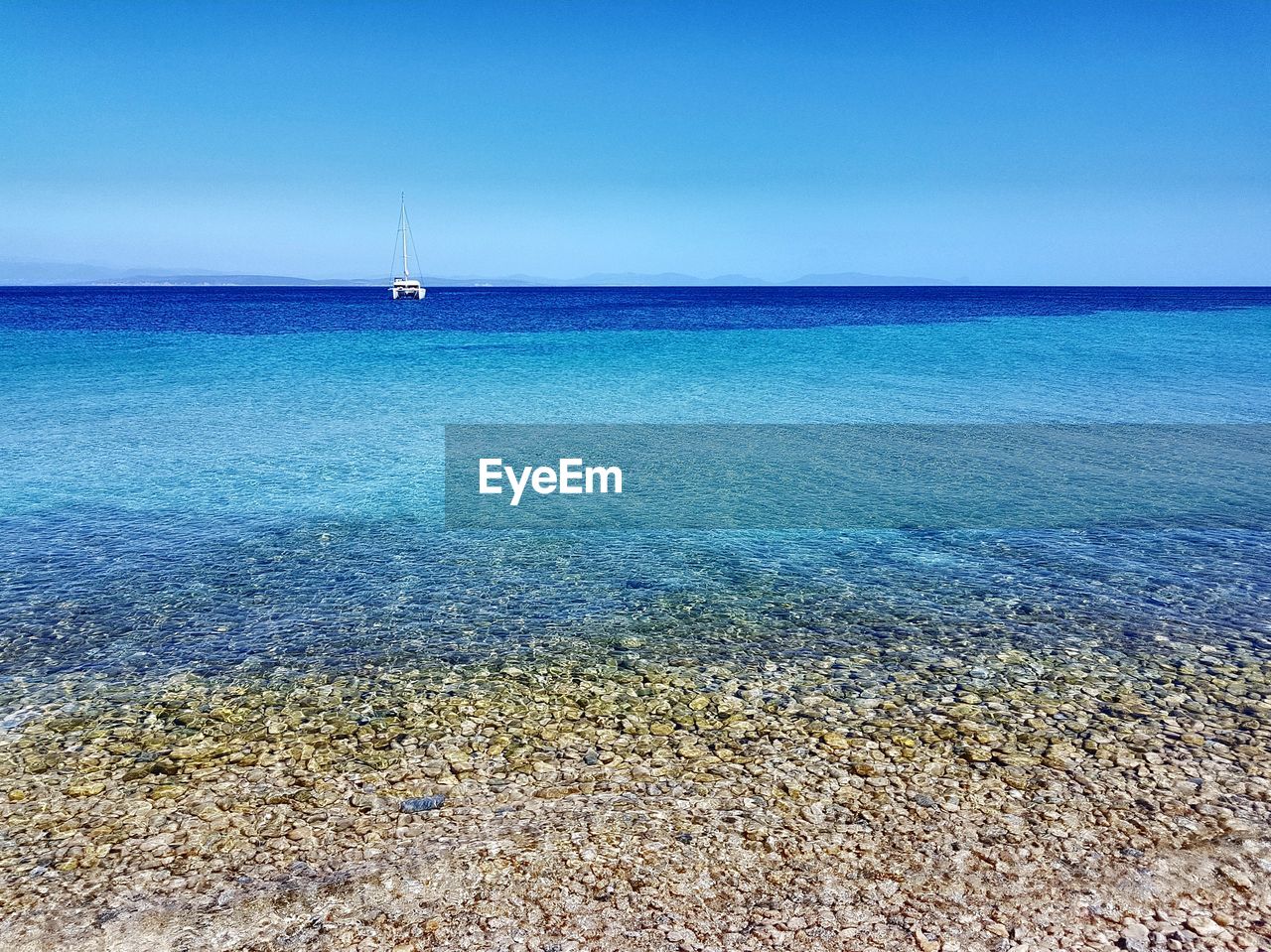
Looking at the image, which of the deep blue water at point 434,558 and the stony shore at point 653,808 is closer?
the stony shore at point 653,808

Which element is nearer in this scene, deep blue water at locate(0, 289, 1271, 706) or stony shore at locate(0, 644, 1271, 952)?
stony shore at locate(0, 644, 1271, 952)

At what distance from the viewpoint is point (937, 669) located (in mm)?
7602

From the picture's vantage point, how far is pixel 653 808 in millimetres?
5508

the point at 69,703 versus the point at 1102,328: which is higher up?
the point at 1102,328

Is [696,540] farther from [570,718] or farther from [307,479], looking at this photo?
[307,479]

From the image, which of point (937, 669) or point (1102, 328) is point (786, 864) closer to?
point (937, 669)

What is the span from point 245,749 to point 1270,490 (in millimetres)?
15289

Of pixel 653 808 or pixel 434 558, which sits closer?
pixel 653 808

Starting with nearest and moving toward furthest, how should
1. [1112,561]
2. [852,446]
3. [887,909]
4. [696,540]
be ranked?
[887,909] < [1112,561] < [696,540] < [852,446]

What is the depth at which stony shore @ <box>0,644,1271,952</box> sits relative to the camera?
4.49m

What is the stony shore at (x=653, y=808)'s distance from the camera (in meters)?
4.49

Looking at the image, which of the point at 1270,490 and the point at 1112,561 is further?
the point at 1270,490

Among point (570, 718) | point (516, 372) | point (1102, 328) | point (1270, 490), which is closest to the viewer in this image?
point (570, 718)

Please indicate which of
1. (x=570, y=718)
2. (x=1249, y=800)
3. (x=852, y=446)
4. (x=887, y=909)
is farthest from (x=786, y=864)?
(x=852, y=446)
